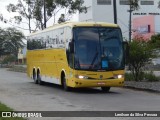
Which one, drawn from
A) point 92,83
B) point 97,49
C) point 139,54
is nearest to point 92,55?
point 97,49

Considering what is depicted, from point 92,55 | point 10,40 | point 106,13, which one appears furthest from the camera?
point 10,40

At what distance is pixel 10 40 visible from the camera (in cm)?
13000

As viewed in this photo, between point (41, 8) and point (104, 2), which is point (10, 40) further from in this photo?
point (41, 8)

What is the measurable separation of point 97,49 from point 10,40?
110376 millimetres

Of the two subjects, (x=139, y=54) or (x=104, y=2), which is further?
(x=104, y=2)

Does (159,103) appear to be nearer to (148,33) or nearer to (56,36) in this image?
(56,36)

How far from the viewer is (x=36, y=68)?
98.6ft

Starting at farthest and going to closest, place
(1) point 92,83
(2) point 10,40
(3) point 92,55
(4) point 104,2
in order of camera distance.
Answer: (2) point 10,40, (4) point 104,2, (3) point 92,55, (1) point 92,83

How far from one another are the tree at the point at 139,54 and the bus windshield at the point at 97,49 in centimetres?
579

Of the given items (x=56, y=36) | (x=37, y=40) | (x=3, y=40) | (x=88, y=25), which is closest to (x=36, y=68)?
(x=37, y=40)

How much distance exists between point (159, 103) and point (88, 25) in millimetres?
6490

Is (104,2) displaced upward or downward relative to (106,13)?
upward

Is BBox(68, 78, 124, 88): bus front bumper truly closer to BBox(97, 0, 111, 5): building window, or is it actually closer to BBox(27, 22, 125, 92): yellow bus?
BBox(27, 22, 125, 92): yellow bus

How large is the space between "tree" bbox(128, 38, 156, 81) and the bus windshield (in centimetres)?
579
